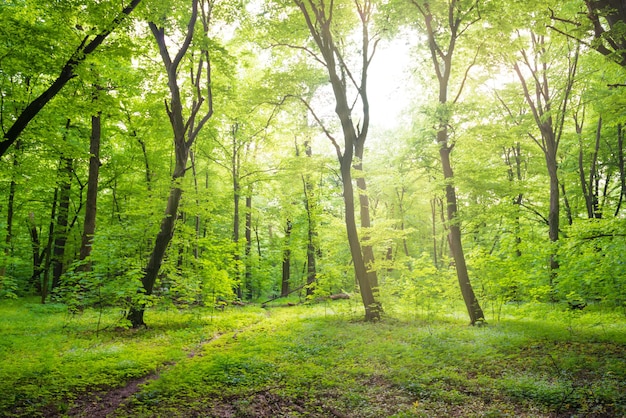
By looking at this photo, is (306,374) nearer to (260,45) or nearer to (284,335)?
(284,335)

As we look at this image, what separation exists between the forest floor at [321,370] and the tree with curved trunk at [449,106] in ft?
4.21

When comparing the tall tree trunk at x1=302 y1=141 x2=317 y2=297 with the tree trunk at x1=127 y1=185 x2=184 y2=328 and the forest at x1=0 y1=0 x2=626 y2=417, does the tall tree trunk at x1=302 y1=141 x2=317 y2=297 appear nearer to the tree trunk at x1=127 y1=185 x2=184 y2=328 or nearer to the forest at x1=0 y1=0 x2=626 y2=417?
the forest at x1=0 y1=0 x2=626 y2=417

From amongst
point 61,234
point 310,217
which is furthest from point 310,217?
point 61,234

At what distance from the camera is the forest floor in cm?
540

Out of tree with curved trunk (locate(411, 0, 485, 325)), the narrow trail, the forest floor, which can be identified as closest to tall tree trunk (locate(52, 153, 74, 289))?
the forest floor

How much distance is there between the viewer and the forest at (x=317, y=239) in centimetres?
616

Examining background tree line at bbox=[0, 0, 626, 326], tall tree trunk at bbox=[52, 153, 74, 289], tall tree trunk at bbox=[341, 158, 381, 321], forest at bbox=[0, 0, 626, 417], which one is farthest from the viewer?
tall tree trunk at bbox=[52, 153, 74, 289]

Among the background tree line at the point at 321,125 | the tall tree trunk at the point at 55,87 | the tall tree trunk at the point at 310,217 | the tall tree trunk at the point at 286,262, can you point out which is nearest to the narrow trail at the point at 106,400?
the background tree line at the point at 321,125

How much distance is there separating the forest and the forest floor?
52mm

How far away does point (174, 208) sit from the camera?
1135 cm

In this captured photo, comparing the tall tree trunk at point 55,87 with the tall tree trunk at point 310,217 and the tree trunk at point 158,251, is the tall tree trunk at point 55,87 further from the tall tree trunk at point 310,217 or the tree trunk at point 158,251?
the tall tree trunk at point 310,217

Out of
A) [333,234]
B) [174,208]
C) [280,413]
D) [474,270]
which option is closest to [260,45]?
[174,208]

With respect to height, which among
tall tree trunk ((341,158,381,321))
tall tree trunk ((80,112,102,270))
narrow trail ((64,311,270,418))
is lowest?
narrow trail ((64,311,270,418))

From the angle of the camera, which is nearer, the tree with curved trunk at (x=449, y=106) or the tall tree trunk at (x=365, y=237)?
the tree with curved trunk at (x=449, y=106)
